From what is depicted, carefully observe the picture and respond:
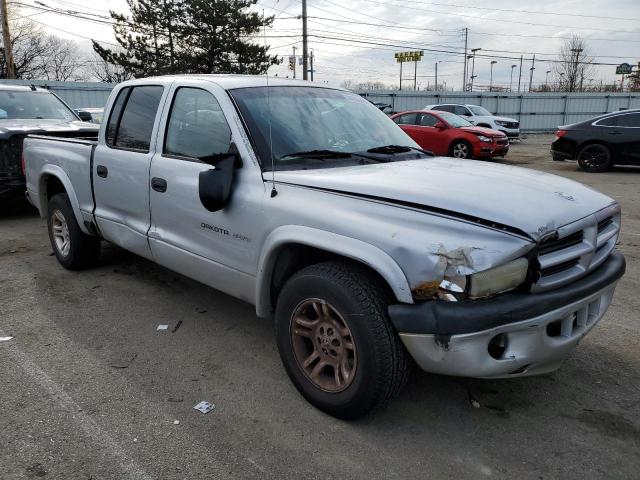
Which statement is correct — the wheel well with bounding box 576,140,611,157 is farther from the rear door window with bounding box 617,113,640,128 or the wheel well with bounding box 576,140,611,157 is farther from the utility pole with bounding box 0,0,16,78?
the utility pole with bounding box 0,0,16,78

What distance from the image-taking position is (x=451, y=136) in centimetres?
1503

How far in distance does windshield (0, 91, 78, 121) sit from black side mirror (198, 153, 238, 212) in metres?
6.80

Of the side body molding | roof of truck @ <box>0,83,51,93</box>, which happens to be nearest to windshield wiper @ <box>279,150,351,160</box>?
the side body molding

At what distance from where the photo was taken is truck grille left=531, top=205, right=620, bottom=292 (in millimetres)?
2451

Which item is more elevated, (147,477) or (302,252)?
(302,252)

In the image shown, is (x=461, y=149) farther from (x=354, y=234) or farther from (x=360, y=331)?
(x=360, y=331)

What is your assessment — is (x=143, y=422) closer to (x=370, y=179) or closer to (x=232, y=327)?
(x=232, y=327)

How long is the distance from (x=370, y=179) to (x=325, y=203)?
281 mm

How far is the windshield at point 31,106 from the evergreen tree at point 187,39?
25.1 meters

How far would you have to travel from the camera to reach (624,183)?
1127 centimetres

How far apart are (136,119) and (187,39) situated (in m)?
32.2

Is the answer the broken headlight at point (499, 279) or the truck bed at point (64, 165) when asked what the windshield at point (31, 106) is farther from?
the broken headlight at point (499, 279)

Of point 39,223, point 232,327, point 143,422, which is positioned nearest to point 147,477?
point 143,422

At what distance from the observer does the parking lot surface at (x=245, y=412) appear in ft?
8.14
